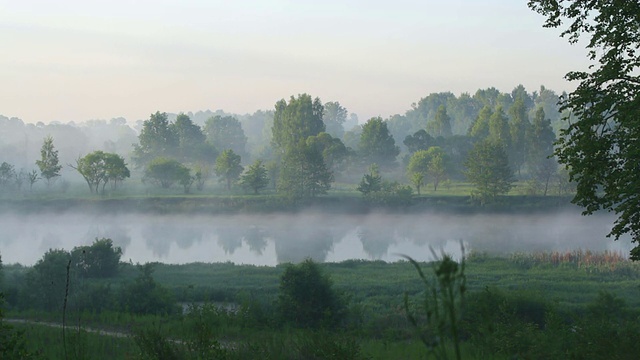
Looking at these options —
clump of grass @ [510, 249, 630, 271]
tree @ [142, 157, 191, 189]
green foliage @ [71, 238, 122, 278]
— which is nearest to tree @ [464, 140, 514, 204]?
clump of grass @ [510, 249, 630, 271]

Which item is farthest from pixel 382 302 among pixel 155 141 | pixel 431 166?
pixel 155 141

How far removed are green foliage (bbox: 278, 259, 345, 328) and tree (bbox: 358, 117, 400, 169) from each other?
102344 mm

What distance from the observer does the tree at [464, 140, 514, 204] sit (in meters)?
81.9

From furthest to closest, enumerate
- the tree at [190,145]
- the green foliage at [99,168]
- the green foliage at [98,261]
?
the tree at [190,145] < the green foliage at [99,168] < the green foliage at [98,261]

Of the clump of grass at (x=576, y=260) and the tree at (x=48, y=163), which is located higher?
the tree at (x=48, y=163)

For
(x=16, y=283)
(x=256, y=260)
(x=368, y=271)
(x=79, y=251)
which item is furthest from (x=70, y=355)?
(x=256, y=260)

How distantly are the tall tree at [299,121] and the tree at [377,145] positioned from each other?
32.6 ft

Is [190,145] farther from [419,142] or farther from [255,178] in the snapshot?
[419,142]

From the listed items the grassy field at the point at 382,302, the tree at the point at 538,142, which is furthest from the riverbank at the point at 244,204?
the grassy field at the point at 382,302

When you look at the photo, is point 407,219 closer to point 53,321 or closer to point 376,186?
point 376,186

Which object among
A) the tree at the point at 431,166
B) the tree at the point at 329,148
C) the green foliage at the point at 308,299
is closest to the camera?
the green foliage at the point at 308,299

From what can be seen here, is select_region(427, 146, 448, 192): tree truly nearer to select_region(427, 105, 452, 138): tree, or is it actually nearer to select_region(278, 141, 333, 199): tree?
select_region(278, 141, 333, 199): tree

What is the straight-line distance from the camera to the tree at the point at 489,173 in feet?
269

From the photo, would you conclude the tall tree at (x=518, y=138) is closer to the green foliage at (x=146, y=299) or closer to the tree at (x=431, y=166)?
the tree at (x=431, y=166)
